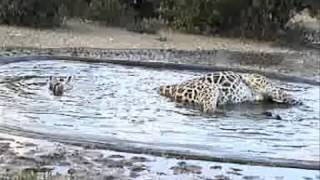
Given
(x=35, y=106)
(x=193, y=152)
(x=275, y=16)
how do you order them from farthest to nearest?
(x=275, y=16) < (x=35, y=106) < (x=193, y=152)

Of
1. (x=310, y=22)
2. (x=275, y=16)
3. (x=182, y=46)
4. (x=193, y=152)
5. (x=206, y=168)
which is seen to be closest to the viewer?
(x=206, y=168)

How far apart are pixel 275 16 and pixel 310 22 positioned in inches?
257

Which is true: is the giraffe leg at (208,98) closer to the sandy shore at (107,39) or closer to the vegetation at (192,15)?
the sandy shore at (107,39)

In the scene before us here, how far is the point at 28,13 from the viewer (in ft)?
69.0

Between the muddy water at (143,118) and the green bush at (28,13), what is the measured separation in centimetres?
717

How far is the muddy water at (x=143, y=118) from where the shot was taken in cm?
911

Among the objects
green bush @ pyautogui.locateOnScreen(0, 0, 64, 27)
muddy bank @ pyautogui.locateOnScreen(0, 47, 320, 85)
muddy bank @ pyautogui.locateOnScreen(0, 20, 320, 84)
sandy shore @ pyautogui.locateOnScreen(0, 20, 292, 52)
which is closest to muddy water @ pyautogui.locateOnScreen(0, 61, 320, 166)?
muddy bank @ pyautogui.locateOnScreen(0, 47, 320, 85)

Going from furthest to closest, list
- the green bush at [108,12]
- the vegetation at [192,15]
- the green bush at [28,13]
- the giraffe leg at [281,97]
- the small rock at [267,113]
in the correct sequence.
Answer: the green bush at [108,12] < the vegetation at [192,15] < the green bush at [28,13] < the giraffe leg at [281,97] < the small rock at [267,113]

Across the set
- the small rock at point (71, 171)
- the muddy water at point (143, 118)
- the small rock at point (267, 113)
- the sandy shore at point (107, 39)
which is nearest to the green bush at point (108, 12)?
the sandy shore at point (107, 39)

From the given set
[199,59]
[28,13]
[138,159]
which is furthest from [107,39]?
[138,159]

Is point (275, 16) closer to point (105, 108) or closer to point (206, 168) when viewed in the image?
point (105, 108)

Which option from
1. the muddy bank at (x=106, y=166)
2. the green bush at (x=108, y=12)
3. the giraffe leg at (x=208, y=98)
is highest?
the green bush at (x=108, y=12)

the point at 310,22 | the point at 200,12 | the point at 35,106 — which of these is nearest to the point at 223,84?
the point at 35,106

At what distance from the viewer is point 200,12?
883 inches
